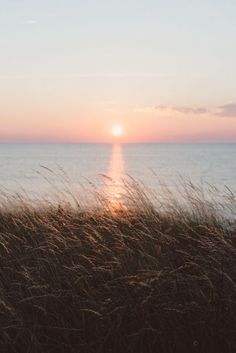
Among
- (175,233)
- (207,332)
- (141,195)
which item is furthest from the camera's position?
(141,195)

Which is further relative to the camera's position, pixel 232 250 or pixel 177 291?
pixel 232 250

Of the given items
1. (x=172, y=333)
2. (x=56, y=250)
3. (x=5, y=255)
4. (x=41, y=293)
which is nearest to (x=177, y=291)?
(x=172, y=333)

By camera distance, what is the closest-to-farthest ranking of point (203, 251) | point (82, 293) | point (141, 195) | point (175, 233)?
point (82, 293), point (203, 251), point (175, 233), point (141, 195)

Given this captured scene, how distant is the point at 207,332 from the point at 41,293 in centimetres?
161

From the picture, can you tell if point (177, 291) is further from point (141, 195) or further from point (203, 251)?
point (141, 195)

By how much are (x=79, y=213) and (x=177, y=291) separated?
165 inches

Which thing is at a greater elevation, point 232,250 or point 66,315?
point 232,250

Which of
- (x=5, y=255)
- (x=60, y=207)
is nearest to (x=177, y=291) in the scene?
(x=5, y=255)

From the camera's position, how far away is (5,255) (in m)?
6.05

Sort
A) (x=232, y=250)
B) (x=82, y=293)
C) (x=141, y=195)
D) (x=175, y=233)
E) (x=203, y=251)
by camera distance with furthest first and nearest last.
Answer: (x=141, y=195) → (x=175, y=233) → (x=203, y=251) → (x=232, y=250) → (x=82, y=293)

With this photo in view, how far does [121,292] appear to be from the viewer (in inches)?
184

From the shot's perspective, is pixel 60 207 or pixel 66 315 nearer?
pixel 66 315

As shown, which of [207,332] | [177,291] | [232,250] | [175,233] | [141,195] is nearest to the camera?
[207,332]

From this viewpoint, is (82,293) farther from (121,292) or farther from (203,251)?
(203,251)
